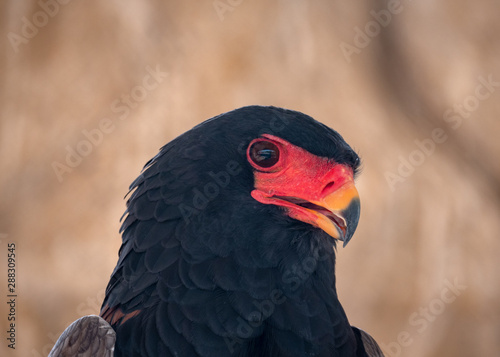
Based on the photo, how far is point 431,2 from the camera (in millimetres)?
2928

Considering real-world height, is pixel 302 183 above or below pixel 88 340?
above

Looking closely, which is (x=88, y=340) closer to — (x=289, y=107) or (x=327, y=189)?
(x=327, y=189)

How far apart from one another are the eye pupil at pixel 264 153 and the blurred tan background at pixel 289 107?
59.2 inches

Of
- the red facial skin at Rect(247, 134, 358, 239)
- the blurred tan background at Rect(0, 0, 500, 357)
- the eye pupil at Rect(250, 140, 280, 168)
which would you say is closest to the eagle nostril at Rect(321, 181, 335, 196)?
the red facial skin at Rect(247, 134, 358, 239)

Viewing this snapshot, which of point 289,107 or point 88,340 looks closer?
point 88,340

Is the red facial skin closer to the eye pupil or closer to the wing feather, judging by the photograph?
the eye pupil

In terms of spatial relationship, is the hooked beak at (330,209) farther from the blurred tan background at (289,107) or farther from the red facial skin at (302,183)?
the blurred tan background at (289,107)

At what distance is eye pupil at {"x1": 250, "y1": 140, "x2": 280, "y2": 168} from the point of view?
1411 mm

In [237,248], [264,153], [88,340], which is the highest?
[264,153]

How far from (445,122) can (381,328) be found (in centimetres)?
123

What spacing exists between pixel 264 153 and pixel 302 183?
135 millimetres

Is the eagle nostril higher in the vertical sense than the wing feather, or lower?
higher

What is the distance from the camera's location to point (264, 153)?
1410 millimetres

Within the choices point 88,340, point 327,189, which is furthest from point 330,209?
point 88,340
